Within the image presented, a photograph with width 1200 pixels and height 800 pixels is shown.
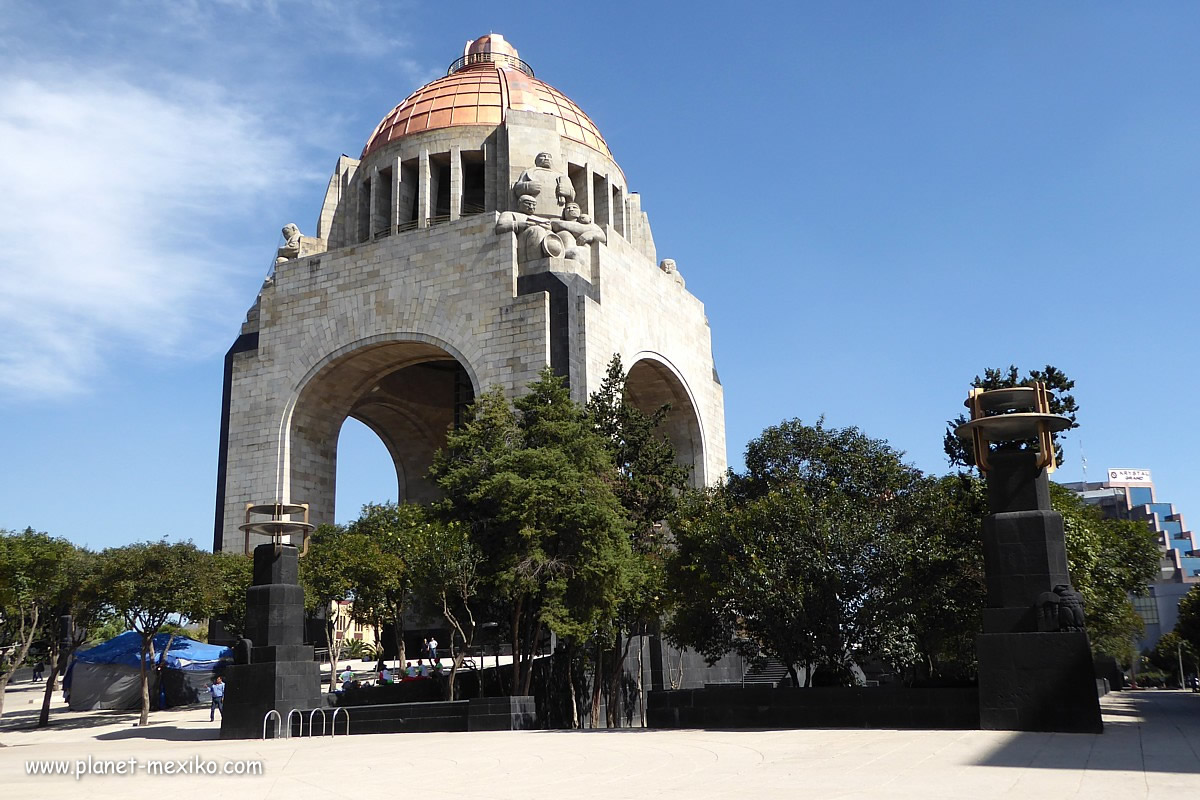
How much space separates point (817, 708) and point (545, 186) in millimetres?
20961

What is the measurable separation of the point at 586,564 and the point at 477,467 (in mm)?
3433

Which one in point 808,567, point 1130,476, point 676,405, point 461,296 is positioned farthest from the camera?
point 1130,476

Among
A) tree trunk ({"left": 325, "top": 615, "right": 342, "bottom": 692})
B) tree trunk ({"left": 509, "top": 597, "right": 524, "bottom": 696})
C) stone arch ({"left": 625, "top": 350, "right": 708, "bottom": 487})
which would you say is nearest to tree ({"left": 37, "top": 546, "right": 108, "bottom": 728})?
tree trunk ({"left": 325, "top": 615, "right": 342, "bottom": 692})

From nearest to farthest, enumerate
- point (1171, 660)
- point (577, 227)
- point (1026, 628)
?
1. point (1026, 628)
2. point (577, 227)
3. point (1171, 660)

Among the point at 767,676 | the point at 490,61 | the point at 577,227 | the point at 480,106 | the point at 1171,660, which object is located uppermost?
the point at 490,61

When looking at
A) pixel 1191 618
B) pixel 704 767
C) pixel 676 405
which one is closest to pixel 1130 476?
pixel 1191 618

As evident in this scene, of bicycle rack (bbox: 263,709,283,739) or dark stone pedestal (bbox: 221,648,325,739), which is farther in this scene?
dark stone pedestal (bbox: 221,648,325,739)

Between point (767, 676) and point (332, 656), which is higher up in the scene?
point (332, 656)

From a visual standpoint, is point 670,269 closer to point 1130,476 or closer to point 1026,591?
point 1026,591

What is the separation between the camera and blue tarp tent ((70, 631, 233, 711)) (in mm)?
28469

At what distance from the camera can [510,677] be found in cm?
2208

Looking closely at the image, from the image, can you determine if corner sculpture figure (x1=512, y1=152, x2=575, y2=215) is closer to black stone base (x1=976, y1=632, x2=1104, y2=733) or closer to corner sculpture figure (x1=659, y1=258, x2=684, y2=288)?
corner sculpture figure (x1=659, y1=258, x2=684, y2=288)

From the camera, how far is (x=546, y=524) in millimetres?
19312

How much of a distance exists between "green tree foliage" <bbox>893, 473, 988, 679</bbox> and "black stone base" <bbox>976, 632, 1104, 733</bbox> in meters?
3.96
